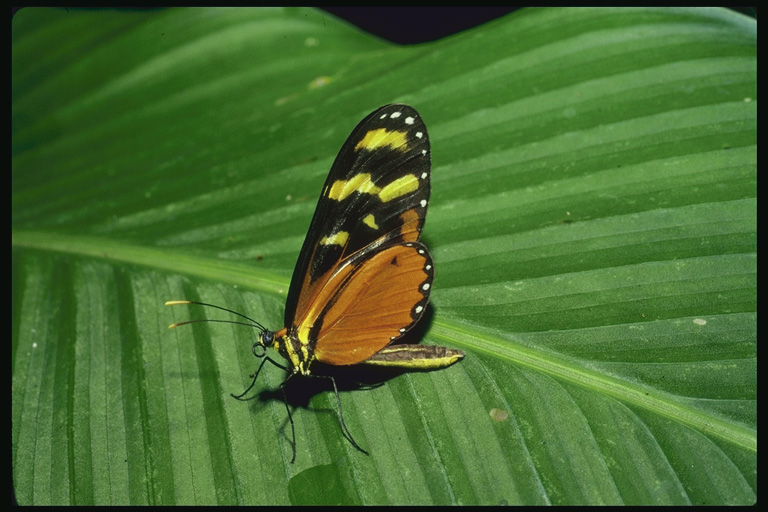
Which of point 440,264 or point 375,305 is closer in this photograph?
point 375,305

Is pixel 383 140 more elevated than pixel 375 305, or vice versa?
pixel 383 140

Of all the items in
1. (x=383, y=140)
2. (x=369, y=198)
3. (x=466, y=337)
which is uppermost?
(x=383, y=140)

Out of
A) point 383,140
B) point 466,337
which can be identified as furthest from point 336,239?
point 466,337

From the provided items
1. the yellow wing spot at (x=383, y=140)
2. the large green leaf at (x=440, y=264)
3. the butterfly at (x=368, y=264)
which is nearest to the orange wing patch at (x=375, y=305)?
the butterfly at (x=368, y=264)

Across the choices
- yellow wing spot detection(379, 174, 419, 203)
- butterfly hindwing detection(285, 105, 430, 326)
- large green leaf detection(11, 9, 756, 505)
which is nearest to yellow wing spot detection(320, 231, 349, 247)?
butterfly hindwing detection(285, 105, 430, 326)

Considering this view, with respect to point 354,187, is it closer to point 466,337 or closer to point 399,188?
point 399,188

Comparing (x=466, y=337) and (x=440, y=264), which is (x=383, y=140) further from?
(x=466, y=337)

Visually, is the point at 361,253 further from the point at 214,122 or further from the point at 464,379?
the point at 214,122

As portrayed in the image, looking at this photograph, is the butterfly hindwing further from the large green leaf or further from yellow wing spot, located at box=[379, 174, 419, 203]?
the large green leaf
